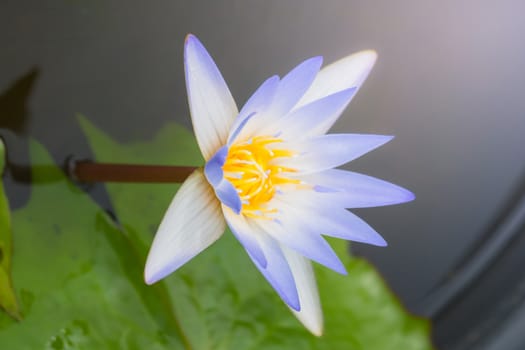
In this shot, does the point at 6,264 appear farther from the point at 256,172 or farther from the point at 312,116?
the point at 312,116

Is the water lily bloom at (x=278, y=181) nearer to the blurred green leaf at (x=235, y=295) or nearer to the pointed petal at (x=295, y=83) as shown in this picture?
the pointed petal at (x=295, y=83)

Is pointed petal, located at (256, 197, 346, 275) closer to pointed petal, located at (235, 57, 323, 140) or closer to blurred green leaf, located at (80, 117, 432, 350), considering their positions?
pointed petal, located at (235, 57, 323, 140)

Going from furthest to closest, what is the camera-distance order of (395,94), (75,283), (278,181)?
(395,94) < (75,283) < (278,181)

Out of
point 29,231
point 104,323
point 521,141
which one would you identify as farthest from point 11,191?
point 521,141

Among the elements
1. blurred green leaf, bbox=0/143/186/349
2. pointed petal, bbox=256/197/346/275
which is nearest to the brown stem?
blurred green leaf, bbox=0/143/186/349

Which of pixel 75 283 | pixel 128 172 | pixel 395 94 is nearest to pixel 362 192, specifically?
pixel 128 172

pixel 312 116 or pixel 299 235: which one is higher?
pixel 312 116
